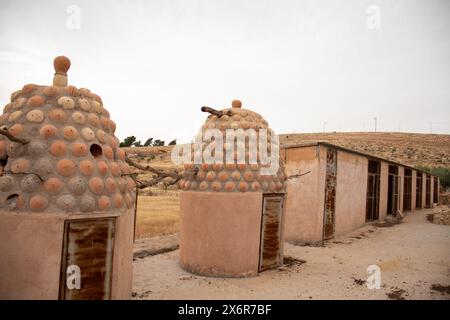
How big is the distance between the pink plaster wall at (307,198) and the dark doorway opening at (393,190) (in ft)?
33.1

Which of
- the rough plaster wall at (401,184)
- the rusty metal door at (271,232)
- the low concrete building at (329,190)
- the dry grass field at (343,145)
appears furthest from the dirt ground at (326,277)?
the rough plaster wall at (401,184)

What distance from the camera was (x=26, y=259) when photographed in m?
4.07

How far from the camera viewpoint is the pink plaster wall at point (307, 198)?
38.3 ft

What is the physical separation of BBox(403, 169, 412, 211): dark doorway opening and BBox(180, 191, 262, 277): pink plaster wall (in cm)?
1854

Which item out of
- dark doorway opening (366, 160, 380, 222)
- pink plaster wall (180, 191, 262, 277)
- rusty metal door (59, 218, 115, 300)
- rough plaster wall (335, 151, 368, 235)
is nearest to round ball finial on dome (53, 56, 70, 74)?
rusty metal door (59, 218, 115, 300)

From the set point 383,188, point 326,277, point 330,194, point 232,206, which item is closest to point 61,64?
point 232,206

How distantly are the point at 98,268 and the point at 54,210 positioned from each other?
101 centimetres

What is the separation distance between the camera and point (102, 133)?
493cm

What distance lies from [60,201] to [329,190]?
10.3 meters

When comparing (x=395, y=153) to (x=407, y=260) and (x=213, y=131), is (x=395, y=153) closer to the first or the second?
(x=407, y=260)

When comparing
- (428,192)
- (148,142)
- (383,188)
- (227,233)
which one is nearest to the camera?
(227,233)

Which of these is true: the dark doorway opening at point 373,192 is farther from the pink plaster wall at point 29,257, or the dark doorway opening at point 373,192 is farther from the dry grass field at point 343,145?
the pink plaster wall at point 29,257

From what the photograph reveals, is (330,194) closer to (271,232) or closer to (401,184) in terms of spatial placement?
(271,232)
